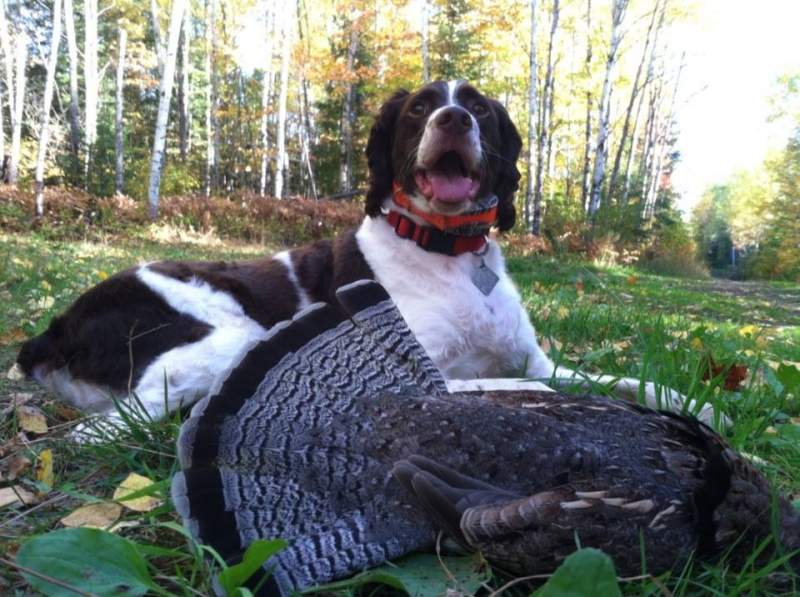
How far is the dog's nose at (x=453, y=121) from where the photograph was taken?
3.31 m

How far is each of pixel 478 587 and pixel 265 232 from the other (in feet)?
58.3

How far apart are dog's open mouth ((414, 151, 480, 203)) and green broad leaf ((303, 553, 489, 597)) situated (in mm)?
2254

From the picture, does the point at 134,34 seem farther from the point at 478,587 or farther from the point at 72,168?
the point at 478,587

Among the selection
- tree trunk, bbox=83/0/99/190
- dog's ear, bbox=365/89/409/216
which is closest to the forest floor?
dog's ear, bbox=365/89/409/216

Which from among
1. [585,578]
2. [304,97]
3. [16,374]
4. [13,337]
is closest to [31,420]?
[16,374]

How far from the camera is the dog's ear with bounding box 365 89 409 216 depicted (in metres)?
3.65

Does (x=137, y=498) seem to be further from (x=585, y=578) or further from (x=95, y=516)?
(x=585, y=578)

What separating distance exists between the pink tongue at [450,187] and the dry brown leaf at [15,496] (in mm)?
2244

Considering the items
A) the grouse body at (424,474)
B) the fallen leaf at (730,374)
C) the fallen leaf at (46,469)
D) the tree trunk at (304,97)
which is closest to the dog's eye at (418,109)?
the fallen leaf at (730,374)

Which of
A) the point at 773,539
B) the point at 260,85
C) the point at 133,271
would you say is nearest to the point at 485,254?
the point at 133,271

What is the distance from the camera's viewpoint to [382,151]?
3775mm

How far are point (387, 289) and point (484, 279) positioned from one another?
50 cm

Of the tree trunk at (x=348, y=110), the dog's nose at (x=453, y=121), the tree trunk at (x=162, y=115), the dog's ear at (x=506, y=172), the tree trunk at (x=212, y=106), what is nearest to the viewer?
the dog's nose at (x=453, y=121)

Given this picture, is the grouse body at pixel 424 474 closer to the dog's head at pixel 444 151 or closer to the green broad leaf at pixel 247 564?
the green broad leaf at pixel 247 564
